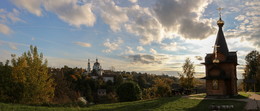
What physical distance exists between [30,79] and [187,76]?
18.4m

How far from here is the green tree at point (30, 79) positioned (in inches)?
711

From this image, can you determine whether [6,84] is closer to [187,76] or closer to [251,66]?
[187,76]

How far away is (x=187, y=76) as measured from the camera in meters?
27.6

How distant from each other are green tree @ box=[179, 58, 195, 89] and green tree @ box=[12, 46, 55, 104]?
52.8ft

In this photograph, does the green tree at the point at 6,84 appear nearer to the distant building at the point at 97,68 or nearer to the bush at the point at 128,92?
the bush at the point at 128,92

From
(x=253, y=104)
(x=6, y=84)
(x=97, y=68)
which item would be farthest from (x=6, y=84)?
(x=97, y=68)

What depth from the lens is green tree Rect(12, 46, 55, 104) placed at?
18.0m

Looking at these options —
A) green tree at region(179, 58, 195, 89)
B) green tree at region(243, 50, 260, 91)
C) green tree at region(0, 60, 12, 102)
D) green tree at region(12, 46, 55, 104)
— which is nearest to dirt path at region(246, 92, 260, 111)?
green tree at region(179, 58, 195, 89)

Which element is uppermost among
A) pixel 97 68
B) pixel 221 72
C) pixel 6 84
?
pixel 97 68

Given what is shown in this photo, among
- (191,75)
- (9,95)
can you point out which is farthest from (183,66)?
(9,95)

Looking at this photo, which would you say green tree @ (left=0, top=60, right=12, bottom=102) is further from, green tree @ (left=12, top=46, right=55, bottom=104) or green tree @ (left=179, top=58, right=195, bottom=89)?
green tree @ (left=179, top=58, right=195, bottom=89)

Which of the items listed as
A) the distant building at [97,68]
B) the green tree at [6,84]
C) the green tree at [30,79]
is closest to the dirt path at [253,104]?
the green tree at [30,79]

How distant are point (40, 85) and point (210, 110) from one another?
45.6 feet

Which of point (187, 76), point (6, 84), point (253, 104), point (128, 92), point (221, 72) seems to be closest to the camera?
point (253, 104)
